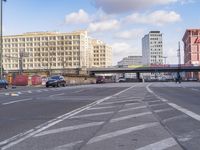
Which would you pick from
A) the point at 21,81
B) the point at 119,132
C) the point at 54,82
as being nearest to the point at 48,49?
the point at 21,81

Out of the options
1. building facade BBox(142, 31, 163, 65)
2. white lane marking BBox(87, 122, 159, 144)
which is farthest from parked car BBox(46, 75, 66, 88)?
building facade BBox(142, 31, 163, 65)

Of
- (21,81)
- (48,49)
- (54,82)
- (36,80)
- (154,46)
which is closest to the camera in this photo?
(54,82)

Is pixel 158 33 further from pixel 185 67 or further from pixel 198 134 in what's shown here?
pixel 198 134

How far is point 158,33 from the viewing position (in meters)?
190

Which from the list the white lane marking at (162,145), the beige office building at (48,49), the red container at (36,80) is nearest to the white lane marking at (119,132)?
the white lane marking at (162,145)

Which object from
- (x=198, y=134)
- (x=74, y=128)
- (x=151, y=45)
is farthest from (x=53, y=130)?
(x=151, y=45)

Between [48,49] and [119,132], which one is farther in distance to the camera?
[48,49]

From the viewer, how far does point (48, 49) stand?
179 meters

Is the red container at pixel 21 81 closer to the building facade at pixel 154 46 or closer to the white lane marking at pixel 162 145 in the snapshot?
the white lane marking at pixel 162 145

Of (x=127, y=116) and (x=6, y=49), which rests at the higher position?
(x=6, y=49)

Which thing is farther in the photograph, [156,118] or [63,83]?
[63,83]

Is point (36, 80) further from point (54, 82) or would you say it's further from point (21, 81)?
point (54, 82)

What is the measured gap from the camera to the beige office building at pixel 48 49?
177250 millimetres

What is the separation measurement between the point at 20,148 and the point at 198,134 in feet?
14.3
